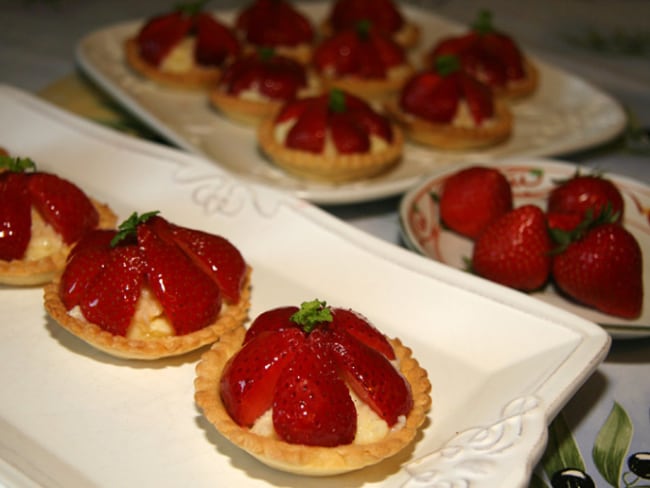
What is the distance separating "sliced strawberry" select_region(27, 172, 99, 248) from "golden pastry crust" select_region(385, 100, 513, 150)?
155 cm

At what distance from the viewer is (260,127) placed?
3352mm

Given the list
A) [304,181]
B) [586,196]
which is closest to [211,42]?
[304,181]

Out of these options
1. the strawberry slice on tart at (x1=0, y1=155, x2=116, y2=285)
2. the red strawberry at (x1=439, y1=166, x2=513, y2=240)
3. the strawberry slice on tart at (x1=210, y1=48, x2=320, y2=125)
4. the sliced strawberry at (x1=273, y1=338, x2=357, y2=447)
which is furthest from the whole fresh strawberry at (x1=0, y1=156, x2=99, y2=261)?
the strawberry slice on tart at (x1=210, y1=48, x2=320, y2=125)

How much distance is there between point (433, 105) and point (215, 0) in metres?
2.32

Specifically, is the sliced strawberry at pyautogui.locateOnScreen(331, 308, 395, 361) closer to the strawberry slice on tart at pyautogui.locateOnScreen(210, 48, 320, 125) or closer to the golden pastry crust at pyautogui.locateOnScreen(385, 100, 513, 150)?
the golden pastry crust at pyautogui.locateOnScreen(385, 100, 513, 150)

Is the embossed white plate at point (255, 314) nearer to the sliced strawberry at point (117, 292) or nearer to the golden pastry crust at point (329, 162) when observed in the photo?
the sliced strawberry at point (117, 292)

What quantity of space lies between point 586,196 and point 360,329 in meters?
1.16

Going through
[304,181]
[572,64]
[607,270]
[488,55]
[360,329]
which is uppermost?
[360,329]

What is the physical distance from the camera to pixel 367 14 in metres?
4.41

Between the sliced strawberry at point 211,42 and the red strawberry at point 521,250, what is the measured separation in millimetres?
1834

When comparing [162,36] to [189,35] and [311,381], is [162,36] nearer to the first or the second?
[189,35]

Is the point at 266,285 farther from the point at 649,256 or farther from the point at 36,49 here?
the point at 36,49

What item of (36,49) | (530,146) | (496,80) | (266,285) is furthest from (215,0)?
(266,285)

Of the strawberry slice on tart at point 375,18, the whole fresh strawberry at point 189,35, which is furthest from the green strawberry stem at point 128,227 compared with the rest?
the strawberry slice on tart at point 375,18
